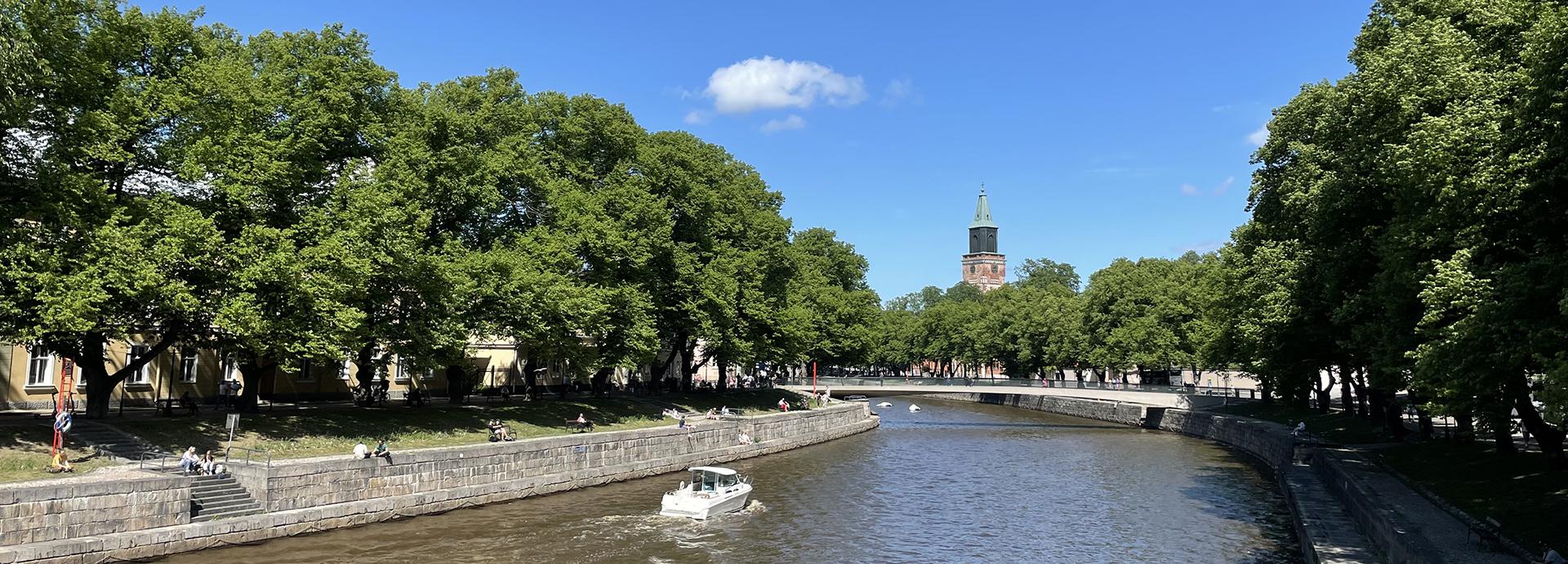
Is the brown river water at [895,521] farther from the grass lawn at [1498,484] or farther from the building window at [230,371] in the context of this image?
the building window at [230,371]

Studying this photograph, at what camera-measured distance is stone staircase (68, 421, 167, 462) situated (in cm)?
2906

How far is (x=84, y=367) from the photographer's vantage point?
106ft

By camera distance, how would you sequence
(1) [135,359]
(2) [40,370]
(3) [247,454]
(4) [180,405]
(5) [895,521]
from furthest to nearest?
1. (1) [135,359]
2. (2) [40,370]
3. (4) [180,405]
4. (5) [895,521]
5. (3) [247,454]

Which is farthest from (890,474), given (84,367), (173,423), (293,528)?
(84,367)

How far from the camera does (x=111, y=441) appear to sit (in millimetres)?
29891

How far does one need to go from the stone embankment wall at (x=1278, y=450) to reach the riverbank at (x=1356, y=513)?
0.04 meters

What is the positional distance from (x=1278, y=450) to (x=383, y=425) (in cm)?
4484

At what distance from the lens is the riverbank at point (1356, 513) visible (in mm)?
21980

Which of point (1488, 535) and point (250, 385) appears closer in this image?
point (1488, 535)

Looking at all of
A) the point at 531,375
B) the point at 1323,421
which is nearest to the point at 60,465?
the point at 531,375

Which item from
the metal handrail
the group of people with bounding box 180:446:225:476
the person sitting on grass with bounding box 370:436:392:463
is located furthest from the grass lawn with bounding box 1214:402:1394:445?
the group of people with bounding box 180:446:225:476

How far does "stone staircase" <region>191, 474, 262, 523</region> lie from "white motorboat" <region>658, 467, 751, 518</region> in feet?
45.0

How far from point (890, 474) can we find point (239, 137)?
33.6 metres

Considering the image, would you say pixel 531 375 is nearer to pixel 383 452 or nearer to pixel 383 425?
pixel 383 425
